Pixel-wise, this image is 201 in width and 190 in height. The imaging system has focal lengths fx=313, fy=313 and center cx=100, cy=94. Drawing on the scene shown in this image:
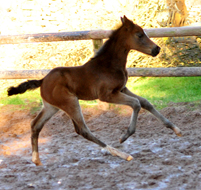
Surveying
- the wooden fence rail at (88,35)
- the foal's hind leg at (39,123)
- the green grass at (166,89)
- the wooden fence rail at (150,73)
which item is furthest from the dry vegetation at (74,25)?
the foal's hind leg at (39,123)

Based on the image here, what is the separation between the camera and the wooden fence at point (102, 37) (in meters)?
4.98

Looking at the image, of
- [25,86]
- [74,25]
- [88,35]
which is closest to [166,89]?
[88,35]

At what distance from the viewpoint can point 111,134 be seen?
479 cm

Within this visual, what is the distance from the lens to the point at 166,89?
6.90 m

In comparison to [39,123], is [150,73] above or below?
above

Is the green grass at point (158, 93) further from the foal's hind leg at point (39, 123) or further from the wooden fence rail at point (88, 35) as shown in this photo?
the foal's hind leg at point (39, 123)

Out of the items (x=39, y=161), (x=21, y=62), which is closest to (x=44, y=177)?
(x=39, y=161)

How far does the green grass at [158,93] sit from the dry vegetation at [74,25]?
1.68 feet

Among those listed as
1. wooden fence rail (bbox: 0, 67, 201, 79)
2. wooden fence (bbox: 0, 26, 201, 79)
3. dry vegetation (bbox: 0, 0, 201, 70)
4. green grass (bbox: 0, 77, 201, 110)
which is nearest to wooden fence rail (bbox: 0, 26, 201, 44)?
wooden fence (bbox: 0, 26, 201, 79)

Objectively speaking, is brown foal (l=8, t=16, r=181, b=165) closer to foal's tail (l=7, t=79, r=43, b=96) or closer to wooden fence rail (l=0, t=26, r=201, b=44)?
foal's tail (l=7, t=79, r=43, b=96)

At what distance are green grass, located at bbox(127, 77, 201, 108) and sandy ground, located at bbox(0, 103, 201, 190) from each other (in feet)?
1.56

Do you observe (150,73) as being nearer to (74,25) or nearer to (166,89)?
(166,89)

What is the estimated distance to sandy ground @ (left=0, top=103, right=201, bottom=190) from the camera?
2.98 meters

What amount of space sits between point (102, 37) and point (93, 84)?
180 centimetres
